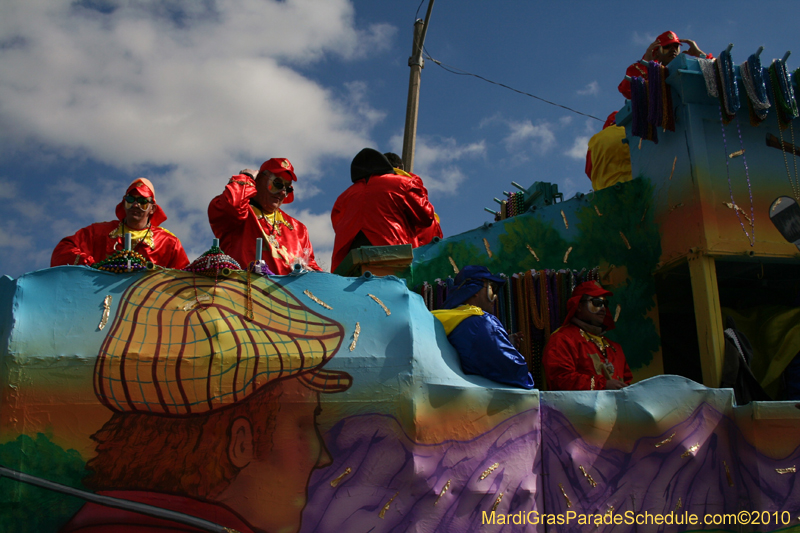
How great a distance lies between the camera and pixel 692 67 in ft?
19.3

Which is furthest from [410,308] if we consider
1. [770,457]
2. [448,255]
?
[770,457]

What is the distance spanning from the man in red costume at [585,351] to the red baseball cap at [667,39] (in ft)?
10.5

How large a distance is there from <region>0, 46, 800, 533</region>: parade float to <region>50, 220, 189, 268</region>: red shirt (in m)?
1.15

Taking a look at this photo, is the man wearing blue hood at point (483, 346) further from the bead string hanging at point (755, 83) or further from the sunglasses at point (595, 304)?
the bead string hanging at point (755, 83)

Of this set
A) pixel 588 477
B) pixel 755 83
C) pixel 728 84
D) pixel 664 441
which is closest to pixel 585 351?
pixel 664 441

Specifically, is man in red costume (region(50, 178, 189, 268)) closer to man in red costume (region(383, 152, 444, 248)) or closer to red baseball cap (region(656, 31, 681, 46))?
man in red costume (region(383, 152, 444, 248))

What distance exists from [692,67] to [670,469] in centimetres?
337

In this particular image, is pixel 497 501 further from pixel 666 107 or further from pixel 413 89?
pixel 413 89

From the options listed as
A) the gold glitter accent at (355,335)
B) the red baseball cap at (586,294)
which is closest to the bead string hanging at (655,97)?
the red baseball cap at (586,294)

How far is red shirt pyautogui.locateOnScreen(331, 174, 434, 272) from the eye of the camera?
19.4ft

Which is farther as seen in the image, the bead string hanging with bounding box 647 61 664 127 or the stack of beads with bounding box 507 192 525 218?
the stack of beads with bounding box 507 192 525 218

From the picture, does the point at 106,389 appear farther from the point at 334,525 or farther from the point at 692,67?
the point at 692,67

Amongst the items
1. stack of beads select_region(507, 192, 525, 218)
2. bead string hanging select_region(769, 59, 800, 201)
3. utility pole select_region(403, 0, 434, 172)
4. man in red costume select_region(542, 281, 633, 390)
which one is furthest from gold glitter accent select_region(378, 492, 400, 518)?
utility pole select_region(403, 0, 434, 172)

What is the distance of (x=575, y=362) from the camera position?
16.8 ft
